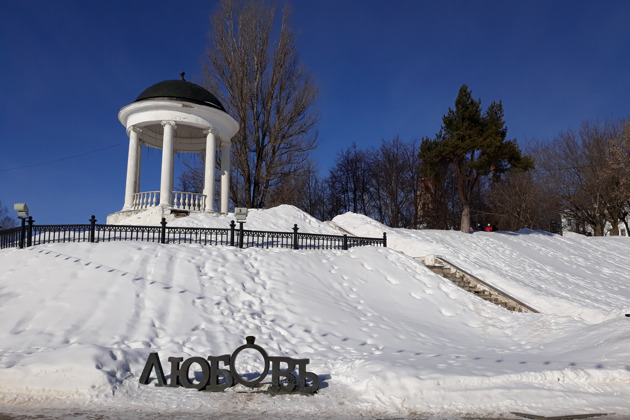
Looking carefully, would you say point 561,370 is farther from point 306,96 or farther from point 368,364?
point 306,96

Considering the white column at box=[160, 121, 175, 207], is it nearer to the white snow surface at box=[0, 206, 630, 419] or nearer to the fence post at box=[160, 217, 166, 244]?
the fence post at box=[160, 217, 166, 244]

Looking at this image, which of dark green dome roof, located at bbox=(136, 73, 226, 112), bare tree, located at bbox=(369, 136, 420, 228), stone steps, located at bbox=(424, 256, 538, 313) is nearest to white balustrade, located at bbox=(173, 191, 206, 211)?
dark green dome roof, located at bbox=(136, 73, 226, 112)

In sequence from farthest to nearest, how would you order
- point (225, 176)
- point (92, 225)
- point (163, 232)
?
point (225, 176)
point (163, 232)
point (92, 225)

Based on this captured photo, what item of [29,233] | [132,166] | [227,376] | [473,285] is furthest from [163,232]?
[473,285]

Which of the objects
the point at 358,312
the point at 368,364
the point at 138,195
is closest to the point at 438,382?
the point at 368,364

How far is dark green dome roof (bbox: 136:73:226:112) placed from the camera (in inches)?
754

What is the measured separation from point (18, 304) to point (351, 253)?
909 centimetres

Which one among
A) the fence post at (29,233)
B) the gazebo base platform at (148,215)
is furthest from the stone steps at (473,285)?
the fence post at (29,233)

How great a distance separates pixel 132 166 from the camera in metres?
19.4

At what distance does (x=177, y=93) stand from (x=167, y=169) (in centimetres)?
352

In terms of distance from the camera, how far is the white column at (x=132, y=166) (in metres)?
19.1

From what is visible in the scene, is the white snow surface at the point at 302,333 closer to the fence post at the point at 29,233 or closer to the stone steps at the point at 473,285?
the fence post at the point at 29,233

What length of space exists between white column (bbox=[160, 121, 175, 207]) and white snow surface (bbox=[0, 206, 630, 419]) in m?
6.46

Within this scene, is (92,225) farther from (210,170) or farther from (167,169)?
(210,170)
